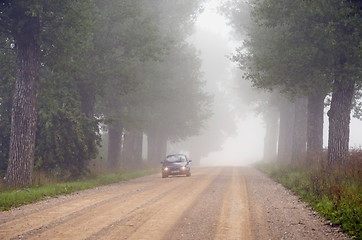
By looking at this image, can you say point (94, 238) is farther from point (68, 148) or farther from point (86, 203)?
point (68, 148)

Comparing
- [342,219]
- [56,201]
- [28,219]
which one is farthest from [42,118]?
[342,219]

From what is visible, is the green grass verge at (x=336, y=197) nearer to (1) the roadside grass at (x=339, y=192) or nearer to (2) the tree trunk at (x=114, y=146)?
(1) the roadside grass at (x=339, y=192)

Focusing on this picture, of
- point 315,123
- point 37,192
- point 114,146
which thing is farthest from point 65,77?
point 315,123

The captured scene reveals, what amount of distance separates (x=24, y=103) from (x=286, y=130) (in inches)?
998

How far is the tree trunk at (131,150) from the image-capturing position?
31.5 m

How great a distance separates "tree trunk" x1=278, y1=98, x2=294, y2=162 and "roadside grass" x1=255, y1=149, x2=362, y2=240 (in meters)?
16.2

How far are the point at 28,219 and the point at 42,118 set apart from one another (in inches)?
384

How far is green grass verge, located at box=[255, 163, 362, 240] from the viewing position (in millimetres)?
7660

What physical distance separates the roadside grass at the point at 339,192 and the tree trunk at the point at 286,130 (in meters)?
16.2

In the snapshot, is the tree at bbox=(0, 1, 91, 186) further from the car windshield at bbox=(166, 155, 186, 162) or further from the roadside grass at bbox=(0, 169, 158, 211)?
the car windshield at bbox=(166, 155, 186, 162)

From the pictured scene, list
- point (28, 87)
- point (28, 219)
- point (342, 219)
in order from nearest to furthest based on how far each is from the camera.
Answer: point (342, 219) < point (28, 219) < point (28, 87)

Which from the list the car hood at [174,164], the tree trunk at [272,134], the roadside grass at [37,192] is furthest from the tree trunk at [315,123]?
the tree trunk at [272,134]

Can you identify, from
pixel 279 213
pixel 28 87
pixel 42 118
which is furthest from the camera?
pixel 42 118

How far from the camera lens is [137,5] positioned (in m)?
20.9
